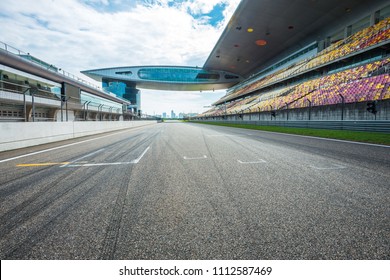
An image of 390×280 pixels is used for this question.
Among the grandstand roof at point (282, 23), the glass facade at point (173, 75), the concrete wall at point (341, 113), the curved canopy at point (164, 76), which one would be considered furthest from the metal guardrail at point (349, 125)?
the glass facade at point (173, 75)

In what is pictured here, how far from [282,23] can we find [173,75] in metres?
50.0

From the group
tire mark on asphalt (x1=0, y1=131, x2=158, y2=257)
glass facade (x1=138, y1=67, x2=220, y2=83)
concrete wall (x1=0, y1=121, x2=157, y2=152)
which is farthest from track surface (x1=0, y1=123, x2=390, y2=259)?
glass facade (x1=138, y1=67, x2=220, y2=83)

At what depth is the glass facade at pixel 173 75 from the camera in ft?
234

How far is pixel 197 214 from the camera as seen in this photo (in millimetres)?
2088

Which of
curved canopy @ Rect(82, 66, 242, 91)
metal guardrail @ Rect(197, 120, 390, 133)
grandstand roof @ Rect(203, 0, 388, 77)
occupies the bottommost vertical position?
metal guardrail @ Rect(197, 120, 390, 133)

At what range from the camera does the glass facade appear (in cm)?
7119

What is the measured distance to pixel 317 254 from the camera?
1.45 metres

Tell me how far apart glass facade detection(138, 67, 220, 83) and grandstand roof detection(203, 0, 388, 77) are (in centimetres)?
2814

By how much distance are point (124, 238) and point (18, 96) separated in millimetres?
25475

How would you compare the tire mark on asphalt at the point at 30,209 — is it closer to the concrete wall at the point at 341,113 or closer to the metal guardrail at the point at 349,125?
the metal guardrail at the point at 349,125

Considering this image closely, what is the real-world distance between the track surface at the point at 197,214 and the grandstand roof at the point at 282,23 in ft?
92.3

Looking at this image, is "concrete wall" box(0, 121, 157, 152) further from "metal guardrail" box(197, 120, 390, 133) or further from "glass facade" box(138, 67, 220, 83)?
"glass facade" box(138, 67, 220, 83)
